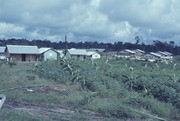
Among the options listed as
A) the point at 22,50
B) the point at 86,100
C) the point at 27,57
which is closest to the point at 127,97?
the point at 86,100

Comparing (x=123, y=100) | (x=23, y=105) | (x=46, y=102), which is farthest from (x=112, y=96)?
(x=23, y=105)

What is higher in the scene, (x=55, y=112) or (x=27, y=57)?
(x=27, y=57)

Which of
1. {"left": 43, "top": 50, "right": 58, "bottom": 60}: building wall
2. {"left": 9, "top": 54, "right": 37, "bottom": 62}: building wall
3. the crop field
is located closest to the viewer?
the crop field

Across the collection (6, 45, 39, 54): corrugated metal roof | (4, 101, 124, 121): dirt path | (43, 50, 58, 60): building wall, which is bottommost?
(4, 101, 124, 121): dirt path

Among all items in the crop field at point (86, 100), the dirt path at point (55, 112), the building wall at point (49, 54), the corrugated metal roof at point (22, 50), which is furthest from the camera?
the building wall at point (49, 54)

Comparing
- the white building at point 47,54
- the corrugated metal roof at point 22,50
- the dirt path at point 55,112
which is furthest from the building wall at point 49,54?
the dirt path at point 55,112

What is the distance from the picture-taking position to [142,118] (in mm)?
12430

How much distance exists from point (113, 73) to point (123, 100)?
896cm

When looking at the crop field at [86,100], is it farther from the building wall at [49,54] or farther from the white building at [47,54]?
the building wall at [49,54]

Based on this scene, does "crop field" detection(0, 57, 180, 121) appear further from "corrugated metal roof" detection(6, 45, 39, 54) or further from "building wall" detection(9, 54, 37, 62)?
"building wall" detection(9, 54, 37, 62)

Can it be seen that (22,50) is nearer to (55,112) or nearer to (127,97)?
(127,97)

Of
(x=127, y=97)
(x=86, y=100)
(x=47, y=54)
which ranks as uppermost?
(x=47, y=54)

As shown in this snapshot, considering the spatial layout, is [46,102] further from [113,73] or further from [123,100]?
[113,73]

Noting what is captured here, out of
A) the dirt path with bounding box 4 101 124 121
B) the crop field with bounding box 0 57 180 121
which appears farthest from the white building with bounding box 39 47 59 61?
the dirt path with bounding box 4 101 124 121
